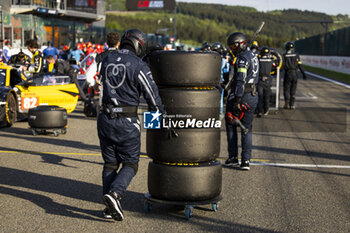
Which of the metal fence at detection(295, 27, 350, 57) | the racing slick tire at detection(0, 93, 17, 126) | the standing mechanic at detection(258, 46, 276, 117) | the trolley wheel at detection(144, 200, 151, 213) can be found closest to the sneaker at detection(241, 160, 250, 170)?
the trolley wheel at detection(144, 200, 151, 213)

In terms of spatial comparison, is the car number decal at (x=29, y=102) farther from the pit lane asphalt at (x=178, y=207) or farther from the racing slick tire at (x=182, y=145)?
the racing slick tire at (x=182, y=145)

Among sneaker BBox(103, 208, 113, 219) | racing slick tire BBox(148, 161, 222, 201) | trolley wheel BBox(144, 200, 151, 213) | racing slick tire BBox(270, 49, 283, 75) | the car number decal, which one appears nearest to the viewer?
sneaker BBox(103, 208, 113, 219)

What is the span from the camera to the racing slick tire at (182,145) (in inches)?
229

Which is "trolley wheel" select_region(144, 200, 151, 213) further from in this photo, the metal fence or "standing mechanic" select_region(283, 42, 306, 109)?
the metal fence

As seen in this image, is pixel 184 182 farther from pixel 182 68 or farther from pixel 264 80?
pixel 264 80

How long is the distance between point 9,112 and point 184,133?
7907 mm

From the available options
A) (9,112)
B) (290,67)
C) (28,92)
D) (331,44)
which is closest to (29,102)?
(28,92)

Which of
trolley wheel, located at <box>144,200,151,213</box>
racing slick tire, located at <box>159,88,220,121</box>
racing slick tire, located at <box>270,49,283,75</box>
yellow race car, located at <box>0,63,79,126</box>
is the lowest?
trolley wheel, located at <box>144,200,151,213</box>

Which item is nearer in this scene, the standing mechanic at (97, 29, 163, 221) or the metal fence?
the standing mechanic at (97, 29, 163, 221)

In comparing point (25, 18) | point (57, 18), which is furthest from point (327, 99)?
point (57, 18)

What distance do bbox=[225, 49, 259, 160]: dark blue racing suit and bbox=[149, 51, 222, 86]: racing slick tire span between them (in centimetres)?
236

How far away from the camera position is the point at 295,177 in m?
7.85

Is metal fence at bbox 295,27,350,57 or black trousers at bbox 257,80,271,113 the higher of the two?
metal fence at bbox 295,27,350,57

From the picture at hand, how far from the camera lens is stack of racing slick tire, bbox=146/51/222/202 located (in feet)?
19.0
